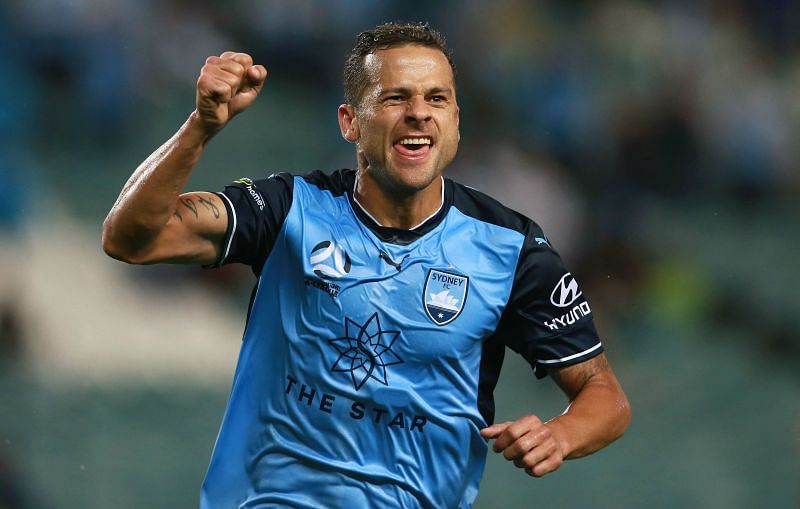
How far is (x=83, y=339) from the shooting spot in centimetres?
857

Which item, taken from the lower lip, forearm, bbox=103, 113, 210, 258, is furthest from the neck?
forearm, bbox=103, 113, 210, 258

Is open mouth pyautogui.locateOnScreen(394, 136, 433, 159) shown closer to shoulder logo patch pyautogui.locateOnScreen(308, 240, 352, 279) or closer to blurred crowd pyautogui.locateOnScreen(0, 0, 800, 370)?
shoulder logo patch pyautogui.locateOnScreen(308, 240, 352, 279)

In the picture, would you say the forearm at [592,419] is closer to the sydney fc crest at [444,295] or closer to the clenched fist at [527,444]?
the clenched fist at [527,444]

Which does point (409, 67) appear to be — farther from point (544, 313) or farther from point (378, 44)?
point (544, 313)

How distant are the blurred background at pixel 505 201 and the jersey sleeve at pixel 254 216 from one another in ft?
15.6

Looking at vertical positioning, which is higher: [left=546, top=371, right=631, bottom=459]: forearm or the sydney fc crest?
the sydney fc crest

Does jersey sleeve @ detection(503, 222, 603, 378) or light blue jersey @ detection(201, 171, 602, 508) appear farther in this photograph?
jersey sleeve @ detection(503, 222, 603, 378)

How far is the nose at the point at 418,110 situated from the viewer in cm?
399

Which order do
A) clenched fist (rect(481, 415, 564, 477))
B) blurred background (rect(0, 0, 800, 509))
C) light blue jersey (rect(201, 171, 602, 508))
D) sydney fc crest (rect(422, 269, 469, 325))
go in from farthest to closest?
blurred background (rect(0, 0, 800, 509)) < sydney fc crest (rect(422, 269, 469, 325)) < light blue jersey (rect(201, 171, 602, 508)) < clenched fist (rect(481, 415, 564, 477))

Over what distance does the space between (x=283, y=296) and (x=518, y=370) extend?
208 inches

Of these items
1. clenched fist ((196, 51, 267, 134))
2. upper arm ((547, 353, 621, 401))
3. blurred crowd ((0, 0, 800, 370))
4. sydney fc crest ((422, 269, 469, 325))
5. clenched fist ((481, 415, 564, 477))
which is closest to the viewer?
clenched fist ((196, 51, 267, 134))

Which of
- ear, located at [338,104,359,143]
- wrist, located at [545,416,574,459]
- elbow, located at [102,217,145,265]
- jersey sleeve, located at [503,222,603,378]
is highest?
ear, located at [338,104,359,143]

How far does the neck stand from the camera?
4.11 m

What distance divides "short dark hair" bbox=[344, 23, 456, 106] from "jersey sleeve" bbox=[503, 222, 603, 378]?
75 centimetres
